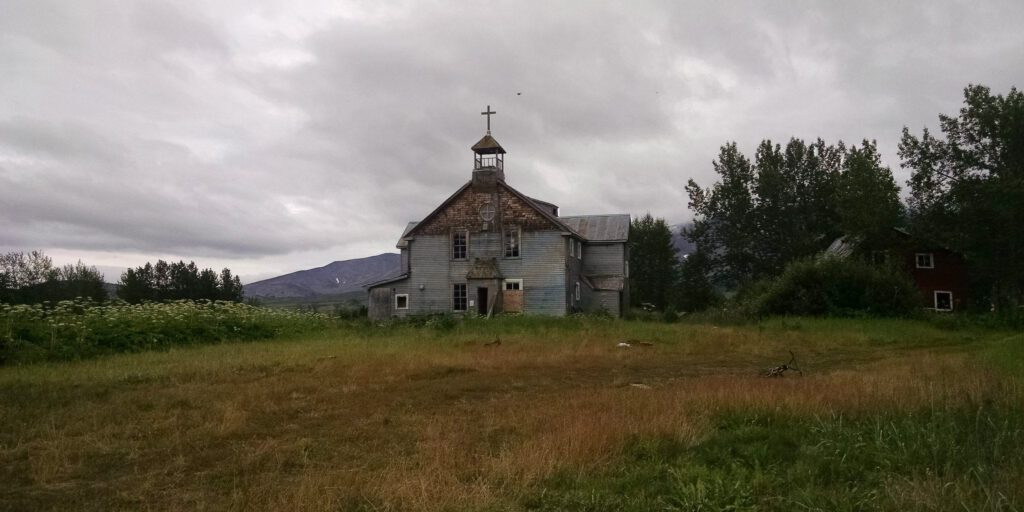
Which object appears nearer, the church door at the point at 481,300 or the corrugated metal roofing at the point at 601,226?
the church door at the point at 481,300

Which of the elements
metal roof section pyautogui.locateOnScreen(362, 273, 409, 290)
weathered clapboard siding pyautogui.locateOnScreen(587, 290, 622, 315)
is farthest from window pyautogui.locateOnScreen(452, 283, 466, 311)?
weathered clapboard siding pyautogui.locateOnScreen(587, 290, 622, 315)

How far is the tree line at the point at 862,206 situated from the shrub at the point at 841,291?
20.7 feet

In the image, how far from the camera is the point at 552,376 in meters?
13.1

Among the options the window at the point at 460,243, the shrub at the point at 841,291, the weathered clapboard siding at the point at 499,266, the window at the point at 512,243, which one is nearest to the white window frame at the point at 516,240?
the window at the point at 512,243

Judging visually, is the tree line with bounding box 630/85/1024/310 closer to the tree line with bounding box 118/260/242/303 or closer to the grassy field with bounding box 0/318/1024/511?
the grassy field with bounding box 0/318/1024/511

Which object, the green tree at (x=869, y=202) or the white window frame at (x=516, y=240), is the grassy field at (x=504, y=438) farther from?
the green tree at (x=869, y=202)

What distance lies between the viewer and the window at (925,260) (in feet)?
145

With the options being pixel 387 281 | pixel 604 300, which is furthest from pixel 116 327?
pixel 604 300

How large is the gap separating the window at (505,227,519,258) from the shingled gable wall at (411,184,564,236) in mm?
380

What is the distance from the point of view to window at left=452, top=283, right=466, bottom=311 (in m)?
35.6

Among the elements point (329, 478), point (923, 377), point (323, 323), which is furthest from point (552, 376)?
point (323, 323)

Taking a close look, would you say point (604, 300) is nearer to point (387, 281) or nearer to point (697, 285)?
point (387, 281)

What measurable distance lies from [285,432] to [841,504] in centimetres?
619

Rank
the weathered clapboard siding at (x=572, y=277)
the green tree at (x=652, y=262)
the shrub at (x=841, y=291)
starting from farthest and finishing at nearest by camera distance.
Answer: the green tree at (x=652, y=262) → the weathered clapboard siding at (x=572, y=277) → the shrub at (x=841, y=291)
